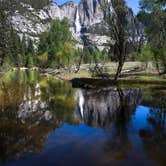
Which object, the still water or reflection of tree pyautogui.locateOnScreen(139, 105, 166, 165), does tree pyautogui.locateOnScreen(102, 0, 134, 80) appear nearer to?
the still water

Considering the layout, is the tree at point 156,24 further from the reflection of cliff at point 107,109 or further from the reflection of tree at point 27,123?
the reflection of tree at point 27,123

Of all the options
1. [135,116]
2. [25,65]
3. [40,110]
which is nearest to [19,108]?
[40,110]

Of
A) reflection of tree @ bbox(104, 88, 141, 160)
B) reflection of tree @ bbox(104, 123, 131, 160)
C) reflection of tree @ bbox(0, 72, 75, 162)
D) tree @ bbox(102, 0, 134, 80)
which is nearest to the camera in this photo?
reflection of tree @ bbox(104, 123, 131, 160)

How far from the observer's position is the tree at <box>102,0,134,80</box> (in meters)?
49.6

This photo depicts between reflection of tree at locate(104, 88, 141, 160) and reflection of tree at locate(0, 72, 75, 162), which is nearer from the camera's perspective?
reflection of tree at locate(104, 88, 141, 160)

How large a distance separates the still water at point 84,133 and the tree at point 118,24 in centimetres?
2299

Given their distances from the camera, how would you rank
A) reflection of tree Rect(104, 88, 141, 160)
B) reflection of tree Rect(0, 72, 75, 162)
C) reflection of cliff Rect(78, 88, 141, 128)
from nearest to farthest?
reflection of tree Rect(104, 88, 141, 160)
reflection of tree Rect(0, 72, 75, 162)
reflection of cliff Rect(78, 88, 141, 128)

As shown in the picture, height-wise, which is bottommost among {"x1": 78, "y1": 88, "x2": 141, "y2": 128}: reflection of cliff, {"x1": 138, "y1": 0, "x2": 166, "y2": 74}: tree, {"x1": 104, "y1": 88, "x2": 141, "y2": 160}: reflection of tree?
{"x1": 78, "y1": 88, "x2": 141, "y2": 128}: reflection of cliff

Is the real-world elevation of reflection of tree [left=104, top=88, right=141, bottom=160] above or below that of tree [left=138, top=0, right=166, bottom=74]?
below

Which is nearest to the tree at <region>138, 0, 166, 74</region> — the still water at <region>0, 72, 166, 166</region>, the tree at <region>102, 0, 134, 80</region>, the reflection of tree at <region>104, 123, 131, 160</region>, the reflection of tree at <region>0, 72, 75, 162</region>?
the tree at <region>102, 0, 134, 80</region>

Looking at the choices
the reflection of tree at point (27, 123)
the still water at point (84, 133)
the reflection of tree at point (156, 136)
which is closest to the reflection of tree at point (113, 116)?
the still water at point (84, 133)

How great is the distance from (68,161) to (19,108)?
14.8 meters

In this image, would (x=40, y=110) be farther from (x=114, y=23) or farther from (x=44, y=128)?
(x=114, y=23)

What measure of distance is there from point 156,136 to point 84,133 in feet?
14.5
